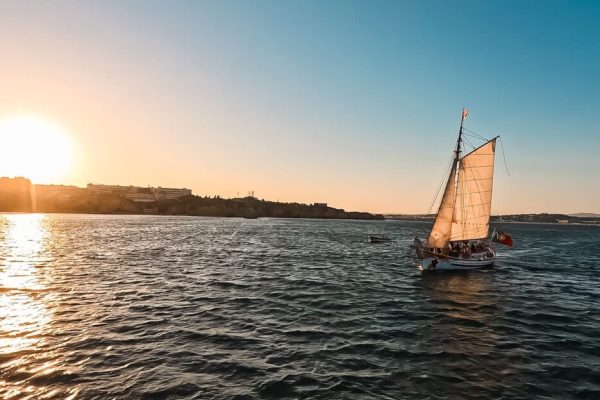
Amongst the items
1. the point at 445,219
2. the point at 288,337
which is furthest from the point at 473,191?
the point at 288,337

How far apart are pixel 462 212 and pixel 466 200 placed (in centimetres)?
160

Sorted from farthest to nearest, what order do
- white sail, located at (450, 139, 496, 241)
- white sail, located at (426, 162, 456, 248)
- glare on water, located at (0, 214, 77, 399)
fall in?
1. white sail, located at (450, 139, 496, 241)
2. white sail, located at (426, 162, 456, 248)
3. glare on water, located at (0, 214, 77, 399)

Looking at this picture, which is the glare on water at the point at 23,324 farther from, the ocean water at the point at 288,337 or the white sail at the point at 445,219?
the white sail at the point at 445,219

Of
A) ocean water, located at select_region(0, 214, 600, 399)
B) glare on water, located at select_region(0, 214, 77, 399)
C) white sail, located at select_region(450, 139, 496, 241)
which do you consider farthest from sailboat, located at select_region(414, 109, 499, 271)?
glare on water, located at select_region(0, 214, 77, 399)

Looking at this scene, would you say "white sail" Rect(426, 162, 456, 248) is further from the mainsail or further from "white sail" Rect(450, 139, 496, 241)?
"white sail" Rect(450, 139, 496, 241)

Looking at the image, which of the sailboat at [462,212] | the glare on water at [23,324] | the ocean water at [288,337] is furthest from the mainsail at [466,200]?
the glare on water at [23,324]

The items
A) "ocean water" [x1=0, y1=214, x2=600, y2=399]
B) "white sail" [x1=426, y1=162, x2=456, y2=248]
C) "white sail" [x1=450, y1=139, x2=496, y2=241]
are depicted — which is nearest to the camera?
"ocean water" [x1=0, y1=214, x2=600, y2=399]

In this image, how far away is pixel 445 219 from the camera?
44750 mm

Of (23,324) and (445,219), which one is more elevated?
(445,219)

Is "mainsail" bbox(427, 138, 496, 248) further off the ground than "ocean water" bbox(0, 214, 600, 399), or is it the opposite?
"mainsail" bbox(427, 138, 496, 248)

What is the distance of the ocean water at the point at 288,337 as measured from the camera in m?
13.3

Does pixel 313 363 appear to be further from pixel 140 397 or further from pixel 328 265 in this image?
pixel 328 265

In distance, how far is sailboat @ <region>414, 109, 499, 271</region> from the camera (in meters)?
44.1

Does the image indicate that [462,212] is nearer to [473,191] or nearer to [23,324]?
[473,191]
